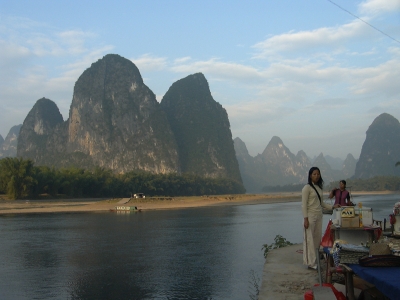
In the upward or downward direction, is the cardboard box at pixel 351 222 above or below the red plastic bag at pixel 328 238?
above

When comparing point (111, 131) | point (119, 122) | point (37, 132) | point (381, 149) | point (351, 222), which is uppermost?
point (119, 122)

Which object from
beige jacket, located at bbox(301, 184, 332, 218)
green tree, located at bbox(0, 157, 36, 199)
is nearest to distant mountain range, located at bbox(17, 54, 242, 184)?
green tree, located at bbox(0, 157, 36, 199)

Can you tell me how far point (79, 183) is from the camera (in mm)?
52594

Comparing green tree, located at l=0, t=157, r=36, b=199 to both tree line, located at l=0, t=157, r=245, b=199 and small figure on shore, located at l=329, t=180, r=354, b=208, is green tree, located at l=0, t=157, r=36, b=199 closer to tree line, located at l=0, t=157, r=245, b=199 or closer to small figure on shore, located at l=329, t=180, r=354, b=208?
tree line, located at l=0, t=157, r=245, b=199

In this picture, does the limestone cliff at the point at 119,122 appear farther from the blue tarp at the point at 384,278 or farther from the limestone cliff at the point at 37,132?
the blue tarp at the point at 384,278

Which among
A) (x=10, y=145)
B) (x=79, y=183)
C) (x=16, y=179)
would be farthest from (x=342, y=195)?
(x=10, y=145)

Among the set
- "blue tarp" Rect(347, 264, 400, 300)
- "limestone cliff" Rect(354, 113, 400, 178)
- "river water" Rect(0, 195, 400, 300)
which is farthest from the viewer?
"limestone cliff" Rect(354, 113, 400, 178)

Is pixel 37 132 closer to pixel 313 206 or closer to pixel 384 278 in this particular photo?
pixel 313 206

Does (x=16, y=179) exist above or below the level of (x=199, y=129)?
below

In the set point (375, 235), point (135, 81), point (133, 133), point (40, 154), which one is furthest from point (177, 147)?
point (375, 235)

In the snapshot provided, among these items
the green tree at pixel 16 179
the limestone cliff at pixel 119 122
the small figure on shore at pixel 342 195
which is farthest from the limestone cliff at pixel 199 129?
the small figure on shore at pixel 342 195

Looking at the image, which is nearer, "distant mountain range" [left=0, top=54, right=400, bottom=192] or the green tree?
the green tree

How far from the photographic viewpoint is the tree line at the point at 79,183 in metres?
44.4

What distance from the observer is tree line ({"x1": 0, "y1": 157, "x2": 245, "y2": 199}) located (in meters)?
44.4
